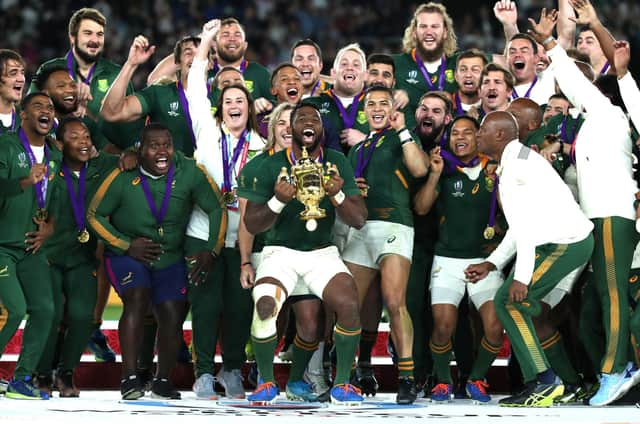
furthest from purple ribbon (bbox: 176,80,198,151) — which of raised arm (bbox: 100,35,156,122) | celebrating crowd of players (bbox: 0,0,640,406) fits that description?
raised arm (bbox: 100,35,156,122)

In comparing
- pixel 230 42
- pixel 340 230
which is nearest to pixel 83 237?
pixel 340 230

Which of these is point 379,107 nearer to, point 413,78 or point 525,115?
point 525,115

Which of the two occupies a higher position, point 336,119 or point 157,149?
point 336,119

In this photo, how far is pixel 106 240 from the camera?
26.5 feet

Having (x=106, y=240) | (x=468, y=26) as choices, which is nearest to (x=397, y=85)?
(x=106, y=240)

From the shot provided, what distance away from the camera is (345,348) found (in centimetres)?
757

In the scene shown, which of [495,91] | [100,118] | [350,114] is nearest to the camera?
[495,91]

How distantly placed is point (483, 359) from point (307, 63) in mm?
2711

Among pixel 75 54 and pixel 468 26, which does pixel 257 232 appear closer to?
pixel 75 54

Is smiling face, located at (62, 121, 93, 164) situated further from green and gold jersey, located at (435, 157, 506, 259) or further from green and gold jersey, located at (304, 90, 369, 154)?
green and gold jersey, located at (435, 157, 506, 259)

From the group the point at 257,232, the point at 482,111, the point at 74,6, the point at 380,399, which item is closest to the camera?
the point at 257,232

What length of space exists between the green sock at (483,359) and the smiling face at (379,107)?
1591mm

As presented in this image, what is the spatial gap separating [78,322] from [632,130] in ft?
12.5

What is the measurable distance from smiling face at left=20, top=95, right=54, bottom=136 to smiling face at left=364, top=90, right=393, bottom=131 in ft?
6.81
